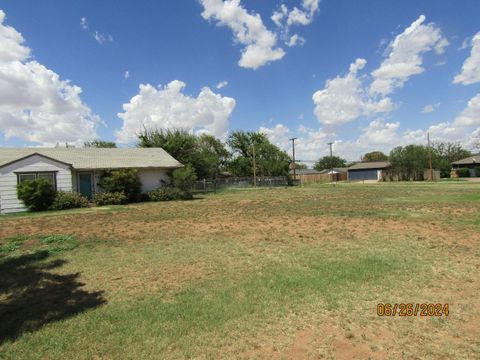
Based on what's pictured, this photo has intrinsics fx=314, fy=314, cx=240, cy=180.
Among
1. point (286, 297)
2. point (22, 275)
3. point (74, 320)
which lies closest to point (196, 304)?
point (286, 297)

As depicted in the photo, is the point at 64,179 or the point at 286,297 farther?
the point at 64,179

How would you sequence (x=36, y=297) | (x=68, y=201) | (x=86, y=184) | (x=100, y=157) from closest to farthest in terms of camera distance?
(x=36, y=297)
(x=68, y=201)
(x=86, y=184)
(x=100, y=157)

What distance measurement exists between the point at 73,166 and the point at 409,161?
51.0 meters

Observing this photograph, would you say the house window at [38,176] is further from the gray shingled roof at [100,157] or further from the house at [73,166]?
the gray shingled roof at [100,157]

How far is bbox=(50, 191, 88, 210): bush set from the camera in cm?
1762

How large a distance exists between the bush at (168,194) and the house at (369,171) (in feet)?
149

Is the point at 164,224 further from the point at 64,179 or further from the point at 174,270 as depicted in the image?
the point at 64,179

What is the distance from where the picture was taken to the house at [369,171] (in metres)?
58.1

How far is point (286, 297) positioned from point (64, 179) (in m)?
18.7

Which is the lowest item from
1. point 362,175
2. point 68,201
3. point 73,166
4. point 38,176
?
point 68,201

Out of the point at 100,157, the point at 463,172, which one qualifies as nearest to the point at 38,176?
the point at 100,157

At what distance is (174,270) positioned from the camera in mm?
5895

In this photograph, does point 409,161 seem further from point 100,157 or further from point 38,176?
point 38,176

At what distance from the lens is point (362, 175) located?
6166 cm
